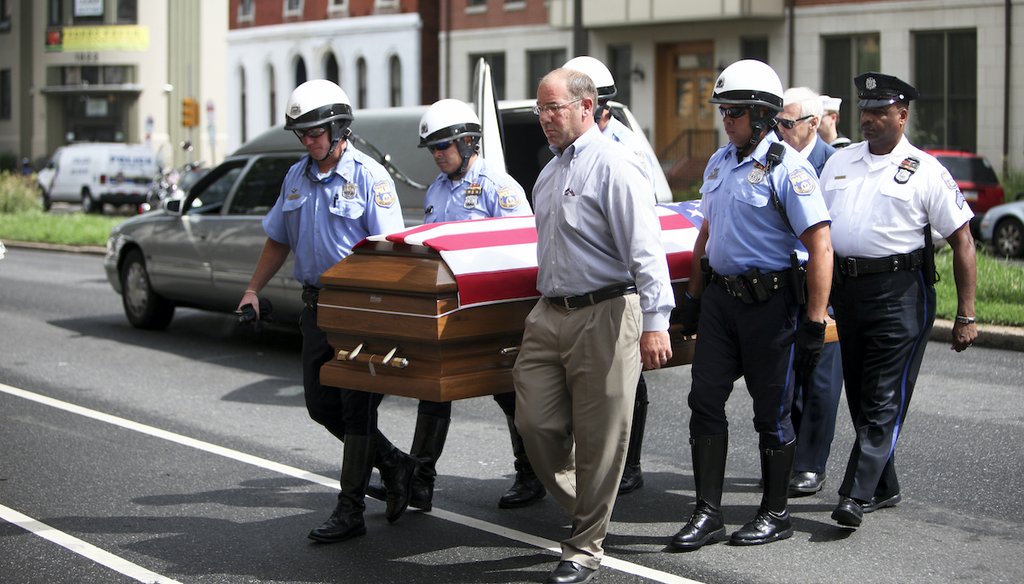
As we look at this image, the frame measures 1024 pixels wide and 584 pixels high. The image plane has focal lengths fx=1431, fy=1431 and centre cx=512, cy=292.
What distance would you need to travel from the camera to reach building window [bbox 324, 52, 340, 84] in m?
48.6

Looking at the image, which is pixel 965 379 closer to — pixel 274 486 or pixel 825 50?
pixel 274 486

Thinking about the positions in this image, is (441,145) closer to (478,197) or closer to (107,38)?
(478,197)

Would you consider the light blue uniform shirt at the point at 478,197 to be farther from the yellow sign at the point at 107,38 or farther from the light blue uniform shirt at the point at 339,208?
the yellow sign at the point at 107,38

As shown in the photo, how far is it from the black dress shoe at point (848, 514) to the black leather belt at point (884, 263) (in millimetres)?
1021

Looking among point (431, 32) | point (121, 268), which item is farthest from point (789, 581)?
point (431, 32)

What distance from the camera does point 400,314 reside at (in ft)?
19.0

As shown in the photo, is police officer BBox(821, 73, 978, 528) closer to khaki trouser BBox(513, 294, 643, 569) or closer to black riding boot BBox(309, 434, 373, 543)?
khaki trouser BBox(513, 294, 643, 569)

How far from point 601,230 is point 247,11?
4879 centimetres

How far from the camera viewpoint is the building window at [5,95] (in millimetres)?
63562

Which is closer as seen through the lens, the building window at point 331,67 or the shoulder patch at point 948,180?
the shoulder patch at point 948,180

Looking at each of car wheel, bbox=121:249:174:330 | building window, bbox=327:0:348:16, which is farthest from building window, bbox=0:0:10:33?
car wheel, bbox=121:249:174:330

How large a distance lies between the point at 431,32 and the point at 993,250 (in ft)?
83.8

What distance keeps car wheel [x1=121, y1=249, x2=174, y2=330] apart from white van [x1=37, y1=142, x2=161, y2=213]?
992 inches

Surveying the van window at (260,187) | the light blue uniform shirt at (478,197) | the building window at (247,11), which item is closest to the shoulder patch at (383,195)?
the light blue uniform shirt at (478,197)
